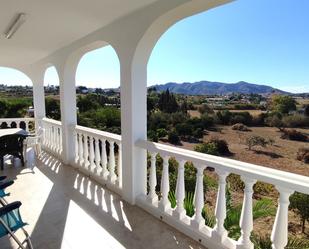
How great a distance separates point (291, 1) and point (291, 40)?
3507 mm

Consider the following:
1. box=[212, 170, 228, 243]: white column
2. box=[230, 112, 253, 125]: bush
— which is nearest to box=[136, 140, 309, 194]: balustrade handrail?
box=[212, 170, 228, 243]: white column

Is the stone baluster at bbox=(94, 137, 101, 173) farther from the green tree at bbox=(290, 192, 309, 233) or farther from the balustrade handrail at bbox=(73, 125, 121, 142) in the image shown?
the green tree at bbox=(290, 192, 309, 233)

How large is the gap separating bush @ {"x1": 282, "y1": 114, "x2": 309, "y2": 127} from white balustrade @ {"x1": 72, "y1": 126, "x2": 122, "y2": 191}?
4.78 metres

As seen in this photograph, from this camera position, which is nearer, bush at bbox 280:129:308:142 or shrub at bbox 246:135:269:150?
bush at bbox 280:129:308:142

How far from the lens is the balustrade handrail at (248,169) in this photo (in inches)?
73.1

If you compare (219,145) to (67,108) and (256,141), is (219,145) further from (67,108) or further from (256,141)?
(67,108)

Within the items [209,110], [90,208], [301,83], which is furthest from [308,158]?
[90,208]

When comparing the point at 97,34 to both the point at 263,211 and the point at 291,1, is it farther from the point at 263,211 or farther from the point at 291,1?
the point at 291,1

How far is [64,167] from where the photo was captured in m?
5.29

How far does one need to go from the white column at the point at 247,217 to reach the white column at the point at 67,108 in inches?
159

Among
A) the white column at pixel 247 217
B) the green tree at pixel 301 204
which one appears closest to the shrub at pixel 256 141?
the green tree at pixel 301 204

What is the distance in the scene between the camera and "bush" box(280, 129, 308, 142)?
679 cm

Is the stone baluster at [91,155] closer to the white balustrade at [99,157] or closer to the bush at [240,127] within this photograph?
the white balustrade at [99,157]

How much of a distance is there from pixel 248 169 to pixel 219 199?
46 centimetres
